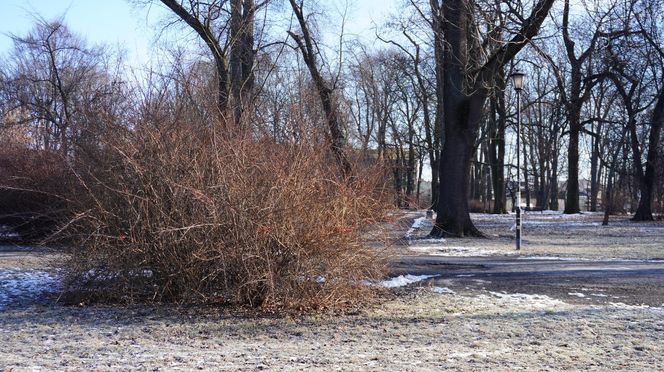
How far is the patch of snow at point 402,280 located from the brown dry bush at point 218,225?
5.56ft

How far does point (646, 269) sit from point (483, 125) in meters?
36.4

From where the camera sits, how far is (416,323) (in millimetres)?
7648

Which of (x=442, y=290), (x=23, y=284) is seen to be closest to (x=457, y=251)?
Answer: (x=442, y=290)

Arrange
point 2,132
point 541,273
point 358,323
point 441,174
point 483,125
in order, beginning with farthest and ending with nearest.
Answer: point 483,125, point 2,132, point 441,174, point 541,273, point 358,323

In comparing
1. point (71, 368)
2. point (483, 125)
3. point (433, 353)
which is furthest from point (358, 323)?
point (483, 125)

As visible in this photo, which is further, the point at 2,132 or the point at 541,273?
the point at 2,132

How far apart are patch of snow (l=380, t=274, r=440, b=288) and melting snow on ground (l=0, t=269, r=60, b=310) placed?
4891 millimetres

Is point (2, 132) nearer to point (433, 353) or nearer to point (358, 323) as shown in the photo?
point (358, 323)

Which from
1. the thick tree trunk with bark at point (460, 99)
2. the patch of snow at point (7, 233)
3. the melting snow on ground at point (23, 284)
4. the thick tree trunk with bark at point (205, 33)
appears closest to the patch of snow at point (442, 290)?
the melting snow on ground at point (23, 284)

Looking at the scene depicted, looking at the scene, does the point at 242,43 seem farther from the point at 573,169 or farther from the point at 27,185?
the point at 573,169

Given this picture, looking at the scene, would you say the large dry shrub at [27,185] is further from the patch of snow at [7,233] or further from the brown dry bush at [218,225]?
the brown dry bush at [218,225]

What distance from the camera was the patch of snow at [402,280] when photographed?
34.4 feet

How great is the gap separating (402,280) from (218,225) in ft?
13.6

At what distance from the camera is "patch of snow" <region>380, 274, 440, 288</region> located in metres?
10.5
